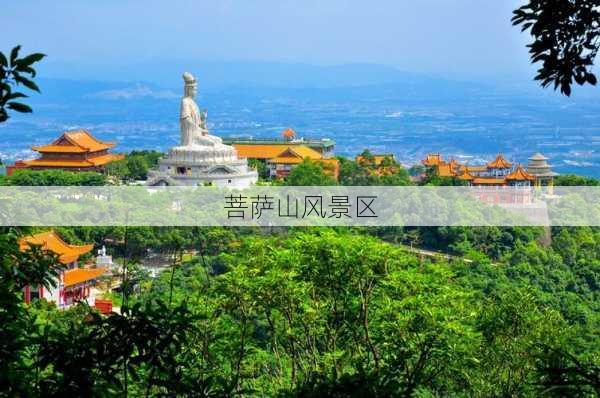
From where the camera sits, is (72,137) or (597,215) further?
(72,137)

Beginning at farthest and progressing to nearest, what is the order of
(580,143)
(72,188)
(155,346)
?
(580,143), (72,188), (155,346)

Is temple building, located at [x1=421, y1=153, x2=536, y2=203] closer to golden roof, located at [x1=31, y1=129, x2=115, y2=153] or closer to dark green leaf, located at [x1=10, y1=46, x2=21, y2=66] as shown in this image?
golden roof, located at [x1=31, y1=129, x2=115, y2=153]

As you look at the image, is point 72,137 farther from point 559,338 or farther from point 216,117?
point 216,117

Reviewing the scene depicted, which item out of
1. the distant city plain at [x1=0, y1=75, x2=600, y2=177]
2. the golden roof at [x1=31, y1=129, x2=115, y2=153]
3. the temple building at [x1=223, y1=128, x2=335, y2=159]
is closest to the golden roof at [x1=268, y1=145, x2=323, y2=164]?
the temple building at [x1=223, y1=128, x2=335, y2=159]

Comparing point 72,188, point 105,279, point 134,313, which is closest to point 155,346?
point 134,313

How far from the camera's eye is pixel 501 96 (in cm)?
13862

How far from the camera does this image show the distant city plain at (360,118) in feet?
253

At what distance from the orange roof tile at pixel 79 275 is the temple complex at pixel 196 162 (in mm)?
5902

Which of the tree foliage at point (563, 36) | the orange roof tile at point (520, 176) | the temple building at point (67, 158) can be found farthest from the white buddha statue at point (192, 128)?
the tree foliage at point (563, 36)

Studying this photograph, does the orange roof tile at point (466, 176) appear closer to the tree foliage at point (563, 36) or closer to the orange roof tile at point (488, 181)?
the orange roof tile at point (488, 181)

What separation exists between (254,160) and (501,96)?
4580 inches

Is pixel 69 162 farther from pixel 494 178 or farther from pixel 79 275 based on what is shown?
pixel 79 275

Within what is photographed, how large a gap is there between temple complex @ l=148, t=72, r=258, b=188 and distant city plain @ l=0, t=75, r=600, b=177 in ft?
129

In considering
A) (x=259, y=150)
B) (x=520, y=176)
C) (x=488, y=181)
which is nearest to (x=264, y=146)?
(x=259, y=150)
